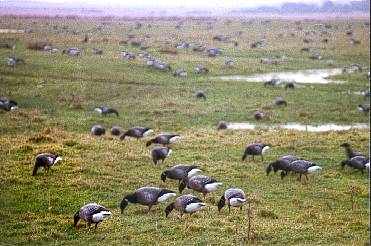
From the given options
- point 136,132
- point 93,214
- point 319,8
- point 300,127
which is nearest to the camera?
point 93,214

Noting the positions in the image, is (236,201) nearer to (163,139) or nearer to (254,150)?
(254,150)

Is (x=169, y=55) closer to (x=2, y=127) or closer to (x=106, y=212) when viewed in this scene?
(x=2, y=127)

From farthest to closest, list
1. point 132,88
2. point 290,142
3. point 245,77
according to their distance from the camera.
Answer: point 245,77 → point 132,88 → point 290,142

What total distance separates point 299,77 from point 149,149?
23.0 metres

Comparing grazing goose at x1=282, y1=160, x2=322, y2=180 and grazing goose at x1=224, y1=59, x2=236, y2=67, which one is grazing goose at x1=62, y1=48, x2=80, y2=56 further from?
grazing goose at x1=282, y1=160, x2=322, y2=180

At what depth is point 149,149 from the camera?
19.0m

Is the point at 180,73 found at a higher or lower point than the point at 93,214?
lower

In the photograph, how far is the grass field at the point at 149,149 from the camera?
37.8 ft

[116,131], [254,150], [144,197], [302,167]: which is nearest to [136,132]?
[116,131]

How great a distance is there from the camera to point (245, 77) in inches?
1513

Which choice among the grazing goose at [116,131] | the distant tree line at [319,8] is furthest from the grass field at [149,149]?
the distant tree line at [319,8]

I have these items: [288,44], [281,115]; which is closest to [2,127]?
[281,115]

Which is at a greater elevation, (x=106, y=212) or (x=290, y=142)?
(x=106, y=212)

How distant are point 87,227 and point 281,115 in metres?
17.2
